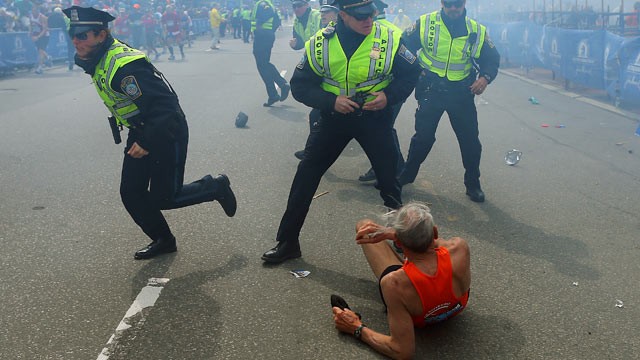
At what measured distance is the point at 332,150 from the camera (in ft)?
15.7

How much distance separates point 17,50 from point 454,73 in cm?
1577

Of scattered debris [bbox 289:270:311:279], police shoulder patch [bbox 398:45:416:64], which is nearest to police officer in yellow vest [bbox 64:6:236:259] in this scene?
scattered debris [bbox 289:270:311:279]

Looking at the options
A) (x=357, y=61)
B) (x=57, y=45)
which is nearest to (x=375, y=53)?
(x=357, y=61)

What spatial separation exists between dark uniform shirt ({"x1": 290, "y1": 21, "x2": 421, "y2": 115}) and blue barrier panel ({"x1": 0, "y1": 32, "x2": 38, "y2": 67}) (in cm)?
1583

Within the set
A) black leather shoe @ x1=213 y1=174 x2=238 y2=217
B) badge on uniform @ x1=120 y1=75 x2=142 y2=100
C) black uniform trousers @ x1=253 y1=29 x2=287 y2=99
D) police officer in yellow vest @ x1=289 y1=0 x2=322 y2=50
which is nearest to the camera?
badge on uniform @ x1=120 y1=75 x2=142 y2=100

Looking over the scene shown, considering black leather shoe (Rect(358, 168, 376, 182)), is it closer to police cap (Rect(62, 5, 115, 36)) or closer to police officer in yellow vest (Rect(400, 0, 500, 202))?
police officer in yellow vest (Rect(400, 0, 500, 202))

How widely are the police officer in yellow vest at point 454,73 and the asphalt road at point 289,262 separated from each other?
531 millimetres

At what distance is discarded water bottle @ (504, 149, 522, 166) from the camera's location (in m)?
8.13

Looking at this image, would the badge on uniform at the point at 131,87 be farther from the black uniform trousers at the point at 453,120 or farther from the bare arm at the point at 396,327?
the black uniform trousers at the point at 453,120

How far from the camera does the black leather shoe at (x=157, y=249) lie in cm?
491

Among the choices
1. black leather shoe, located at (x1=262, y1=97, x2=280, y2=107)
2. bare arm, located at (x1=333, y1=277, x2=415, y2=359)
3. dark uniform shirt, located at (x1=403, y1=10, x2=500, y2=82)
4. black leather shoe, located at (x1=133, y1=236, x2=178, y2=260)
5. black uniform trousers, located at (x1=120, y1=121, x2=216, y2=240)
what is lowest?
black leather shoe, located at (x1=262, y1=97, x2=280, y2=107)

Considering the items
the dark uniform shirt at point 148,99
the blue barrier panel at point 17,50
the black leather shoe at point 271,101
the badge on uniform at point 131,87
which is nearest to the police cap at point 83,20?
the dark uniform shirt at point 148,99

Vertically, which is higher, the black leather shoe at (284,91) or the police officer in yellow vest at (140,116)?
the police officer in yellow vest at (140,116)

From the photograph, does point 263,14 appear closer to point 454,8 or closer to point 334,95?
point 454,8
